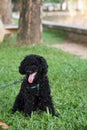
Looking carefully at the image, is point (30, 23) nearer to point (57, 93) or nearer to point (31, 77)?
point (57, 93)

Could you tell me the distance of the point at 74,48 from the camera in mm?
11523

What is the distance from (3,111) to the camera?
4.69 meters

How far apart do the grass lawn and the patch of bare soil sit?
91 centimetres

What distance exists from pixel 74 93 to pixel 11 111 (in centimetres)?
132

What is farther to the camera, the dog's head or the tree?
the tree

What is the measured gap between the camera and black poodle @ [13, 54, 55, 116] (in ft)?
13.5

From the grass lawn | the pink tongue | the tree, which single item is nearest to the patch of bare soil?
the grass lawn

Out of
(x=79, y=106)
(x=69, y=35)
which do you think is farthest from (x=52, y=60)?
(x=69, y=35)

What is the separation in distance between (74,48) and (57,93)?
6090 mm

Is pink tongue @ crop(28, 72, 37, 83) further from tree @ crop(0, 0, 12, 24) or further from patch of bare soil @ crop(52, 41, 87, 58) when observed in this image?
tree @ crop(0, 0, 12, 24)

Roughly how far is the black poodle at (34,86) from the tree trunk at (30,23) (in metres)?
6.34

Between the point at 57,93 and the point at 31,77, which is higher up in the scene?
the point at 31,77

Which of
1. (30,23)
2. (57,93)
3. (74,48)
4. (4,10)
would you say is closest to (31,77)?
(57,93)

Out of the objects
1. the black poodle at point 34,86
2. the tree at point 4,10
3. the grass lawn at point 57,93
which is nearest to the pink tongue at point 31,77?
the black poodle at point 34,86
